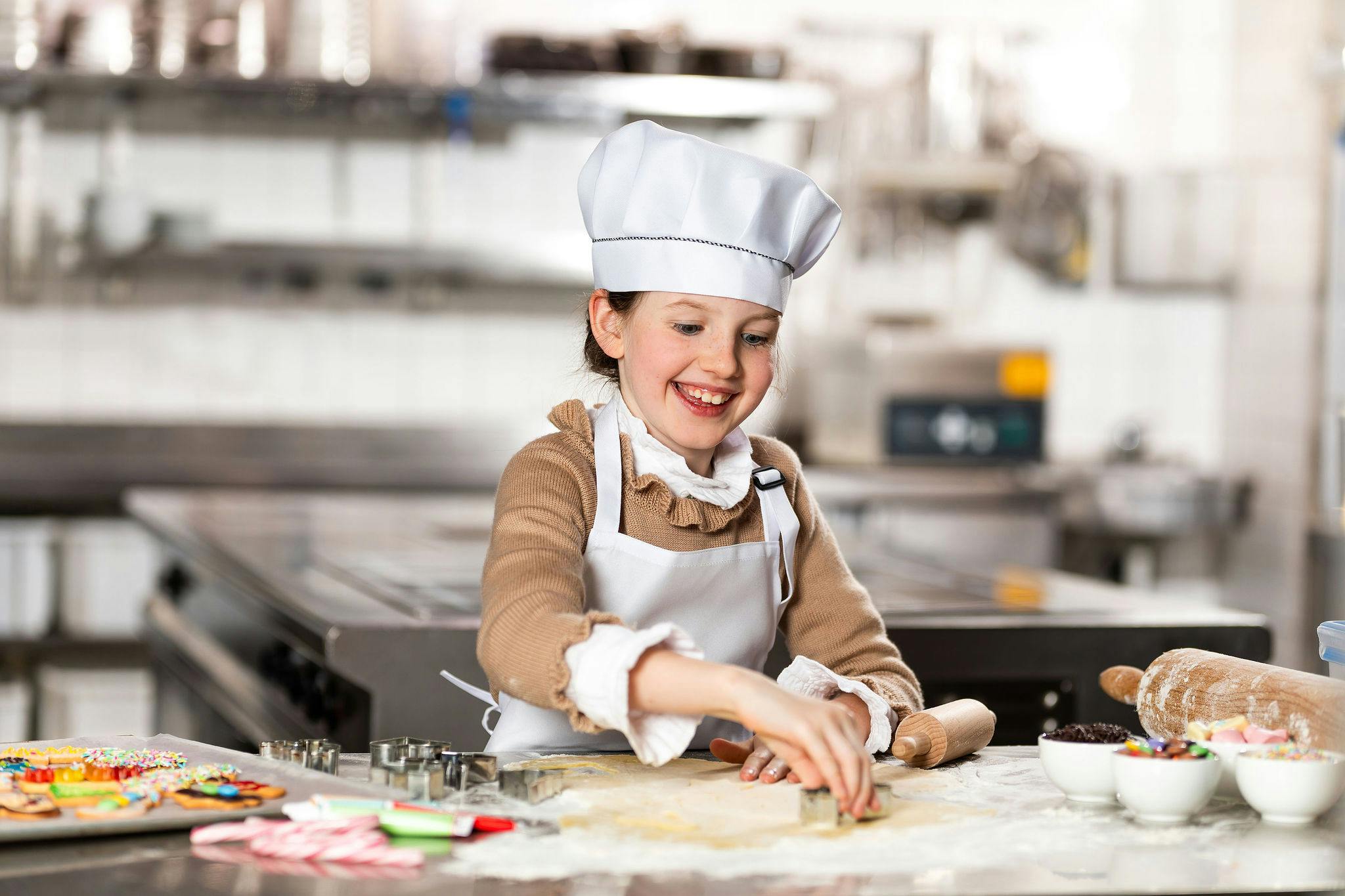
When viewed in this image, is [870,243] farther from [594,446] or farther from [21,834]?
[21,834]

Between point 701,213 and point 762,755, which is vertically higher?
point 701,213

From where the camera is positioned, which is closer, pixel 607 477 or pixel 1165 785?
pixel 1165 785

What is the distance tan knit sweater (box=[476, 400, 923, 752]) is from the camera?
3.62 feet

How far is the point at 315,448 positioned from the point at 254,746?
2.15 m

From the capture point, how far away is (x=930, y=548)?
388 centimetres

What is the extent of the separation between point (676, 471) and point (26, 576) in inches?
116

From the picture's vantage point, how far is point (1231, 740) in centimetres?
109

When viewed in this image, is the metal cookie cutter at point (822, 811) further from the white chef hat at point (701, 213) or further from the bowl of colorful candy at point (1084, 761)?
the white chef hat at point (701, 213)

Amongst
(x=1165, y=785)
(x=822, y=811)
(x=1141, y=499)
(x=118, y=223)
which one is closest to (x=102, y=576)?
(x=118, y=223)

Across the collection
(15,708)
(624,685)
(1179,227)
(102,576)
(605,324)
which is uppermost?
(1179,227)

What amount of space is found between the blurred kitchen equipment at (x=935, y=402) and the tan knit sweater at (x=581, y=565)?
2630 millimetres

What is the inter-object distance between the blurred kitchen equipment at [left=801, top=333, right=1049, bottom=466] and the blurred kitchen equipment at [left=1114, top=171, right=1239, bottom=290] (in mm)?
704

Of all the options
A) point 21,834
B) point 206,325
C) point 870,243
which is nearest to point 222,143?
point 206,325

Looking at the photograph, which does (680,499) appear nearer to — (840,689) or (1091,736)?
(840,689)
